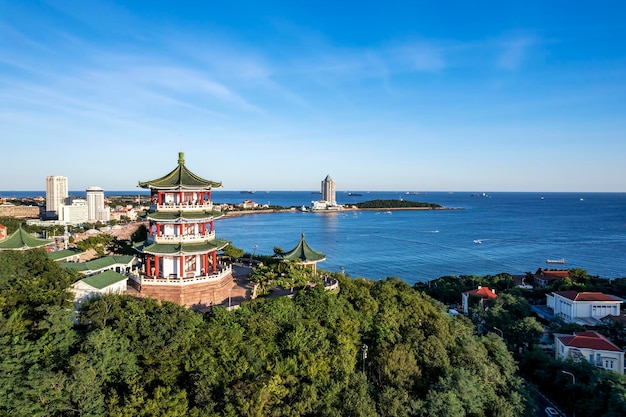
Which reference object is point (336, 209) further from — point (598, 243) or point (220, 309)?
point (220, 309)

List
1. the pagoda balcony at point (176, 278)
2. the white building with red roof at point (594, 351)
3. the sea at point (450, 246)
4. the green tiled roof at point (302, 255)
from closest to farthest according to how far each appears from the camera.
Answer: the pagoda balcony at point (176, 278), the white building with red roof at point (594, 351), the green tiled roof at point (302, 255), the sea at point (450, 246)

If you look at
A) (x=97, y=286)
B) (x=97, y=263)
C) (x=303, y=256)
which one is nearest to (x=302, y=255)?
(x=303, y=256)

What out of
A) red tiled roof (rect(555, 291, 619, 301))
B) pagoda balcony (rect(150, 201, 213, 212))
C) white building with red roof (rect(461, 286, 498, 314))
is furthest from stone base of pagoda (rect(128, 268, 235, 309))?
red tiled roof (rect(555, 291, 619, 301))

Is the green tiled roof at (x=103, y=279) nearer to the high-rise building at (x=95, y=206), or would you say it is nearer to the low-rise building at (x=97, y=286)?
the low-rise building at (x=97, y=286)

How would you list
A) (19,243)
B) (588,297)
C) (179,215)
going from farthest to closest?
(588,297) → (19,243) → (179,215)

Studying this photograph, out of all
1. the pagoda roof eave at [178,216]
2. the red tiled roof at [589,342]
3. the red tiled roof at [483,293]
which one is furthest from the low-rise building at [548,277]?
the pagoda roof eave at [178,216]

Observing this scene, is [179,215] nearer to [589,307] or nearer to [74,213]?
[589,307]

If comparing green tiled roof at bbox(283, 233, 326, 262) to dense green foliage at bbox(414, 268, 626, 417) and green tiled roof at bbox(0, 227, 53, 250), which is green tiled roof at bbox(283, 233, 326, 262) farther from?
green tiled roof at bbox(0, 227, 53, 250)

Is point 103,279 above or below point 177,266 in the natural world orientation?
below
